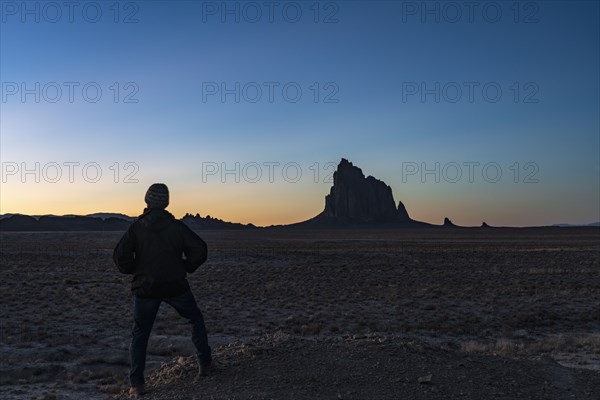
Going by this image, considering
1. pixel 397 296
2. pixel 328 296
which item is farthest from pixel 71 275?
pixel 397 296

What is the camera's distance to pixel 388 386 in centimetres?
550

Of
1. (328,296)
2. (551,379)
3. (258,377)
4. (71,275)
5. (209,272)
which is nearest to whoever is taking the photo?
(258,377)

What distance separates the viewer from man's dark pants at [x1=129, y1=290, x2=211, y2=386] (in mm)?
5332

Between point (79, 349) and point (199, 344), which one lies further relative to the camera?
point (79, 349)

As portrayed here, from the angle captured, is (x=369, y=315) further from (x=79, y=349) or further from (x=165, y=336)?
(x=79, y=349)

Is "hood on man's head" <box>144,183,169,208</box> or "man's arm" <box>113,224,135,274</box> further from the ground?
"hood on man's head" <box>144,183,169,208</box>

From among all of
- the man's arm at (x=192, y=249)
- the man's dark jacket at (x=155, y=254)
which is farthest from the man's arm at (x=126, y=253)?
the man's arm at (x=192, y=249)

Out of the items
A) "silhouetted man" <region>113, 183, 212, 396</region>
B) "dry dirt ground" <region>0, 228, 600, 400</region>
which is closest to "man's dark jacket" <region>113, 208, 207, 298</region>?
"silhouetted man" <region>113, 183, 212, 396</region>

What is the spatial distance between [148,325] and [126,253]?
0.74 metres

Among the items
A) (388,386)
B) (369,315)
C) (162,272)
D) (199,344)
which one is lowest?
(369,315)

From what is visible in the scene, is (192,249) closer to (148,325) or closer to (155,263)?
(155,263)

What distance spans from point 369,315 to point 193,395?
12174 mm

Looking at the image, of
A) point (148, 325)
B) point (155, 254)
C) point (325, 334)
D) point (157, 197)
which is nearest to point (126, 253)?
point (155, 254)

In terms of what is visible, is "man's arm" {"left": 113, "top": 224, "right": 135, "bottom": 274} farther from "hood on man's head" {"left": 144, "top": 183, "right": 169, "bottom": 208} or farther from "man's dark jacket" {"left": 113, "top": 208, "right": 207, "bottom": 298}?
"hood on man's head" {"left": 144, "top": 183, "right": 169, "bottom": 208}
